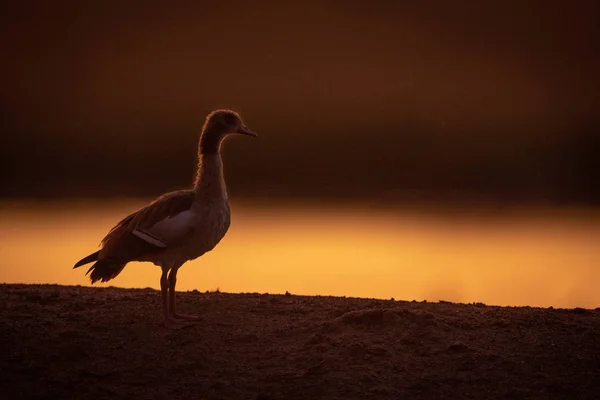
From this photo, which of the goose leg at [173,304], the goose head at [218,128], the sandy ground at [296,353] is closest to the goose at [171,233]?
the goose leg at [173,304]

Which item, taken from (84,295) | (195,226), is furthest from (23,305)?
(195,226)

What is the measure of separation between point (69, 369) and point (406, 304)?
4.48 meters

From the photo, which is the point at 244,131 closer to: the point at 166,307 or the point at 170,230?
the point at 170,230

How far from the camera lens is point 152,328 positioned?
29.1ft

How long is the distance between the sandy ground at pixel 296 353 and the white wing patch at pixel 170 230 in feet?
3.27

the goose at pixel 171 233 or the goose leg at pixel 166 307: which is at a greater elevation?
the goose at pixel 171 233

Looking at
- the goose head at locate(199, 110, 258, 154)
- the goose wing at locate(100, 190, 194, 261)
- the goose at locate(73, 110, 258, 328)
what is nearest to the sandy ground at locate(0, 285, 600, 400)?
the goose at locate(73, 110, 258, 328)

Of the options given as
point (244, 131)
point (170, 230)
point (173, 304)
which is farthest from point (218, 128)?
point (173, 304)

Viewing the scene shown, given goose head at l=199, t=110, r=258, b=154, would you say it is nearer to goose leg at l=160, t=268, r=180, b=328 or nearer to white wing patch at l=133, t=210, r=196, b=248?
white wing patch at l=133, t=210, r=196, b=248

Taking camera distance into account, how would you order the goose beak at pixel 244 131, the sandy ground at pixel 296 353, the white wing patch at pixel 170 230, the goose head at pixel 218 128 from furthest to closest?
the goose beak at pixel 244 131 < the goose head at pixel 218 128 < the white wing patch at pixel 170 230 < the sandy ground at pixel 296 353

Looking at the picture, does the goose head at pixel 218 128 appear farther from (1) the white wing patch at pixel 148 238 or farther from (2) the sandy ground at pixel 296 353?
(2) the sandy ground at pixel 296 353

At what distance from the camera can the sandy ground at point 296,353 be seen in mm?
7418

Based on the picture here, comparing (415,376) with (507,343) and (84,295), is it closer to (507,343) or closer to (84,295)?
(507,343)

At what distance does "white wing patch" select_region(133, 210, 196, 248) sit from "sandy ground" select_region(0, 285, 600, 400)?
100 centimetres
